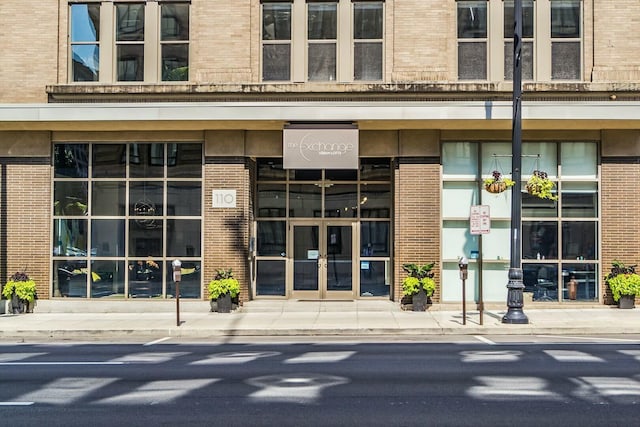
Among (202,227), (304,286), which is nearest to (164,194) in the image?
(202,227)

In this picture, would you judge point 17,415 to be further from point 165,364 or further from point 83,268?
point 83,268

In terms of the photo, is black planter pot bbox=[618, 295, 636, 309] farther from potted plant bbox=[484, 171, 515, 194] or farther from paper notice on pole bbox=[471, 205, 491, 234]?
paper notice on pole bbox=[471, 205, 491, 234]

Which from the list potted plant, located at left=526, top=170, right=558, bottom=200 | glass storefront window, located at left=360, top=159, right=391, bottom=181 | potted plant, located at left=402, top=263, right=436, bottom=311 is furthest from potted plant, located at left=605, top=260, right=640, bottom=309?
glass storefront window, located at left=360, top=159, right=391, bottom=181

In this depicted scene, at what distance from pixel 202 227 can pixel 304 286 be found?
3.37 meters

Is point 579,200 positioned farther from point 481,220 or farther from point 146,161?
point 146,161

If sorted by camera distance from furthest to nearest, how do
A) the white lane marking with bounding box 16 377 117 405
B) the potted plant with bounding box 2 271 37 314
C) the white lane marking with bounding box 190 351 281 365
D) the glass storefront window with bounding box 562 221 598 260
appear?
the glass storefront window with bounding box 562 221 598 260, the potted plant with bounding box 2 271 37 314, the white lane marking with bounding box 190 351 281 365, the white lane marking with bounding box 16 377 117 405

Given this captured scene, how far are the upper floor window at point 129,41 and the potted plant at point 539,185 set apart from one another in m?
9.56

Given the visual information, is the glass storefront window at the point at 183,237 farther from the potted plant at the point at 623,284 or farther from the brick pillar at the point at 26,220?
the potted plant at the point at 623,284

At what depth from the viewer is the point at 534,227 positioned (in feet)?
63.7

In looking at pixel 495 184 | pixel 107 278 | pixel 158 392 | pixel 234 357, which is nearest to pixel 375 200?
pixel 495 184

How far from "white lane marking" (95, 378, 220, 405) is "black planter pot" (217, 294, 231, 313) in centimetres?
895

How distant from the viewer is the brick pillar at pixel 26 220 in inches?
773

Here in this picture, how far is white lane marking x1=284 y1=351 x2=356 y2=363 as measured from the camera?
11574 mm

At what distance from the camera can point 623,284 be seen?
730 inches
